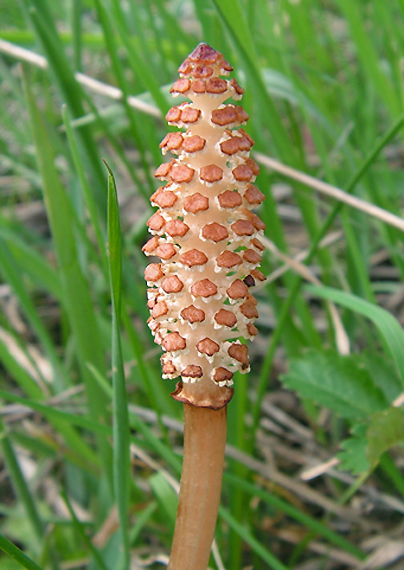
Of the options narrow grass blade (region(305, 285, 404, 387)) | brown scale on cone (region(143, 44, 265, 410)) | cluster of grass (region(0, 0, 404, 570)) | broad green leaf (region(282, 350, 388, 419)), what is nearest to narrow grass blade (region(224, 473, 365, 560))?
cluster of grass (region(0, 0, 404, 570))

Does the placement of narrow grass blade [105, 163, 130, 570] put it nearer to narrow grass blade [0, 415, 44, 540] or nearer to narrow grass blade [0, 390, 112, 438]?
narrow grass blade [0, 390, 112, 438]

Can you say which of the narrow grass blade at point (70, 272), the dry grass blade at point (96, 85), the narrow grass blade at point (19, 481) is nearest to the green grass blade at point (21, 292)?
the narrow grass blade at point (70, 272)

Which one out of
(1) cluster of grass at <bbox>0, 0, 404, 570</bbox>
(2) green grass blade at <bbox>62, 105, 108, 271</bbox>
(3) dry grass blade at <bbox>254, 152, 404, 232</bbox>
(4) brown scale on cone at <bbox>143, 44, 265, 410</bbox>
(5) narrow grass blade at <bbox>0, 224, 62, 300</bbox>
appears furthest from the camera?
(5) narrow grass blade at <bbox>0, 224, 62, 300</bbox>

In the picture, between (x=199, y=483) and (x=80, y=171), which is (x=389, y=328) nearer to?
(x=199, y=483)

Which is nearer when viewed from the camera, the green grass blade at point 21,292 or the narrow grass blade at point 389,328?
the narrow grass blade at point 389,328

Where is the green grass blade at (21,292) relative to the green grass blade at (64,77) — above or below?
below

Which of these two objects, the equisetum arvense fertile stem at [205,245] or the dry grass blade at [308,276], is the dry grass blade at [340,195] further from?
the equisetum arvense fertile stem at [205,245]

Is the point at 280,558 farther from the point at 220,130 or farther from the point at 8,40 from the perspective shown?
the point at 8,40
